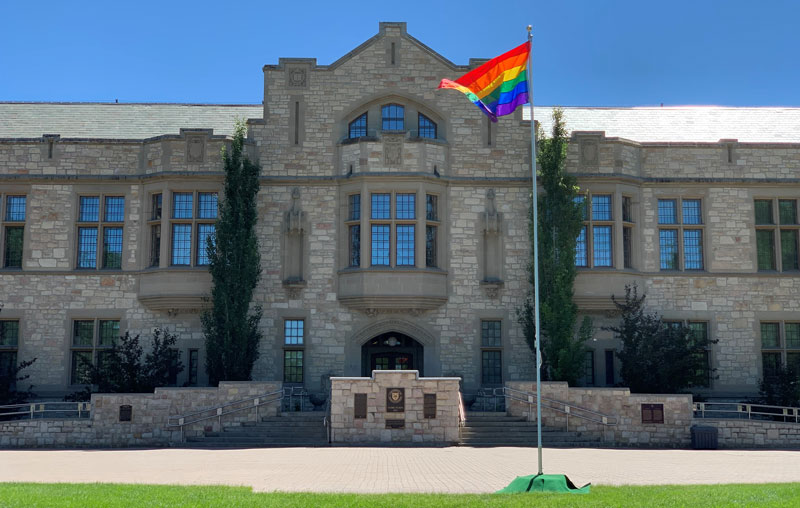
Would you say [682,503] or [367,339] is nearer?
[682,503]

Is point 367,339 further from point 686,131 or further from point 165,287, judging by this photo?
point 686,131

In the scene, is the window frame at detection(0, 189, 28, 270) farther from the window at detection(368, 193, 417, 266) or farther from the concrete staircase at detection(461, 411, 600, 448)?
the concrete staircase at detection(461, 411, 600, 448)

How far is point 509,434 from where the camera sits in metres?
23.5

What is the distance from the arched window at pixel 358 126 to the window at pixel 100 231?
7518 millimetres

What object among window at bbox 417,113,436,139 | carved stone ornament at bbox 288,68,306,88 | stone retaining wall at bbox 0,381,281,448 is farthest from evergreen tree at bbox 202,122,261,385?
window at bbox 417,113,436,139

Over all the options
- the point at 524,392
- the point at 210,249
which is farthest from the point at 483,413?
the point at 210,249

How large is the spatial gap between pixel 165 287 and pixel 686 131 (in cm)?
1819

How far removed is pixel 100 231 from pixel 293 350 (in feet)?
23.3

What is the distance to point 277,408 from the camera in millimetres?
24641

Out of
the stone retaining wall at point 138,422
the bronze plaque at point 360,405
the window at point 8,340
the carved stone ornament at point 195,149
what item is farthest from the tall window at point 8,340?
the bronze plaque at point 360,405

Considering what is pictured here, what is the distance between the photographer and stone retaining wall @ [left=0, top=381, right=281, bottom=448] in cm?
2373

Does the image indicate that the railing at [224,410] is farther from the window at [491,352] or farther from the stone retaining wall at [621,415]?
the window at [491,352]

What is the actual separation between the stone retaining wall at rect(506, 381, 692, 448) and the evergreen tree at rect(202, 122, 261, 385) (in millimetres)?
8135

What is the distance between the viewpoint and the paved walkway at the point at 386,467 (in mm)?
15586
